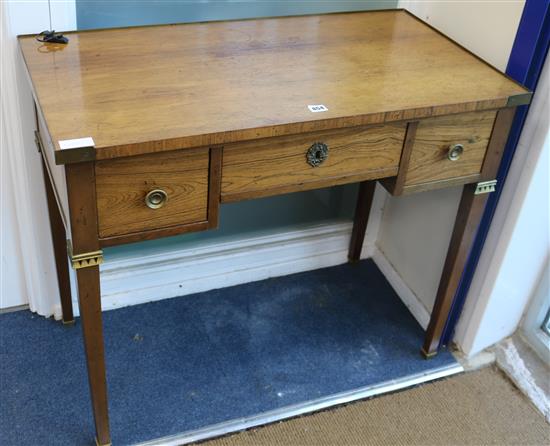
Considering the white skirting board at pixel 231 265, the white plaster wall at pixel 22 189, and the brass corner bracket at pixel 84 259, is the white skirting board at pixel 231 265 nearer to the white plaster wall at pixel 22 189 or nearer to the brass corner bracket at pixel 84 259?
the white plaster wall at pixel 22 189

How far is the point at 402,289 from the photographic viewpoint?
193 centimetres

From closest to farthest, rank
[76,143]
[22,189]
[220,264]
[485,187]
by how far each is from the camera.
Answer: [76,143], [485,187], [22,189], [220,264]

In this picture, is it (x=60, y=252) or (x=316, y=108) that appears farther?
(x=60, y=252)

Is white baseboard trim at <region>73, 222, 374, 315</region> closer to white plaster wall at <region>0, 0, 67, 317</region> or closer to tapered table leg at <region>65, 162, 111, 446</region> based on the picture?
white plaster wall at <region>0, 0, 67, 317</region>

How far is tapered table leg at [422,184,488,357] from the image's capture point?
1467 millimetres

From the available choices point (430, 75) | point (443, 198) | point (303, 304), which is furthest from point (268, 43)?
point (303, 304)

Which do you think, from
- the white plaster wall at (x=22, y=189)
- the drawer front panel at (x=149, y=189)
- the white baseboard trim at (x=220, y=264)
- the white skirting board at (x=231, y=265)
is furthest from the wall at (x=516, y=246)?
the white plaster wall at (x=22, y=189)

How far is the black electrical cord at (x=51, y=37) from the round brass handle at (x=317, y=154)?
54 centimetres

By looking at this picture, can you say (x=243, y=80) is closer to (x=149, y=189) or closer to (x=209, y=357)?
(x=149, y=189)

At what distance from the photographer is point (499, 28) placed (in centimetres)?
146

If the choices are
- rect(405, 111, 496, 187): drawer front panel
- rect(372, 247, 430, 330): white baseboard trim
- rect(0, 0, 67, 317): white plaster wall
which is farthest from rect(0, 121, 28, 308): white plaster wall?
rect(372, 247, 430, 330): white baseboard trim

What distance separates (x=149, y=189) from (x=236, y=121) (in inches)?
7.1

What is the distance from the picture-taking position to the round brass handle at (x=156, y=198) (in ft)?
3.65

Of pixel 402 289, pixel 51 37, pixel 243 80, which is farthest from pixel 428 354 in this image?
pixel 51 37
